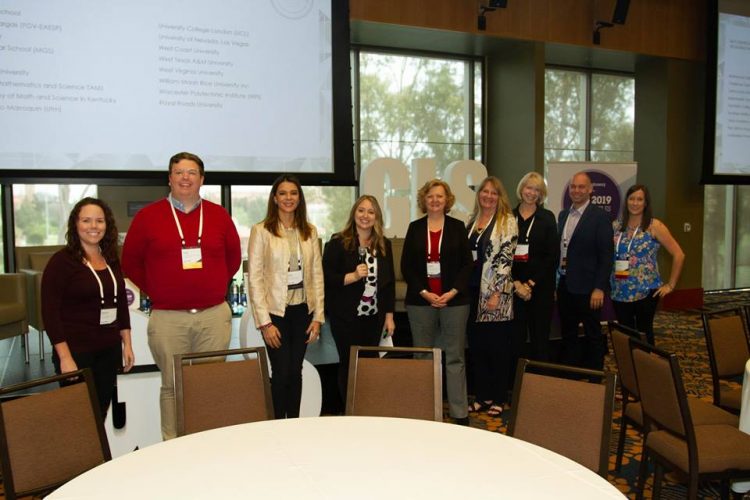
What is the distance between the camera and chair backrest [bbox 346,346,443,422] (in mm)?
2225

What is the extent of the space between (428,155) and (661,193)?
310 centimetres

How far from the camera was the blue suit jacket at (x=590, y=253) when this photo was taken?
3.89 m

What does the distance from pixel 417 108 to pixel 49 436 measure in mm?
6371

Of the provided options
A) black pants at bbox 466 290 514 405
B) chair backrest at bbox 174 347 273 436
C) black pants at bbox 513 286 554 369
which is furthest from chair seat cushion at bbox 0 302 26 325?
black pants at bbox 513 286 554 369

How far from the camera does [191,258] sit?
2701 millimetres

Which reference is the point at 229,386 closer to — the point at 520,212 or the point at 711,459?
the point at 711,459

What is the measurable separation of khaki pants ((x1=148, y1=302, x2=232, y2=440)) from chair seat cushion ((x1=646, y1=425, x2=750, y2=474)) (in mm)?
1953

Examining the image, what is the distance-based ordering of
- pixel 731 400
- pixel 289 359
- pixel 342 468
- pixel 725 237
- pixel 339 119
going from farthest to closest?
→ pixel 725 237, pixel 339 119, pixel 289 359, pixel 731 400, pixel 342 468

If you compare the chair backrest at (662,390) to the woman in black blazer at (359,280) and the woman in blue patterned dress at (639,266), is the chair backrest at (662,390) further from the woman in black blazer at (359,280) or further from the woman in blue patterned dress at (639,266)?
the woman in blue patterned dress at (639,266)

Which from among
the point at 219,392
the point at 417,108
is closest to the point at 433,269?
the point at 219,392

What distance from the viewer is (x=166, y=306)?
270 centimetres

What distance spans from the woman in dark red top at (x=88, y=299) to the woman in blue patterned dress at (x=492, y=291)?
79.3 inches

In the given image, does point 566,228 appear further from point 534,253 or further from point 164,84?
point 164,84

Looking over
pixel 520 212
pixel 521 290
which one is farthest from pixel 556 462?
pixel 520 212
